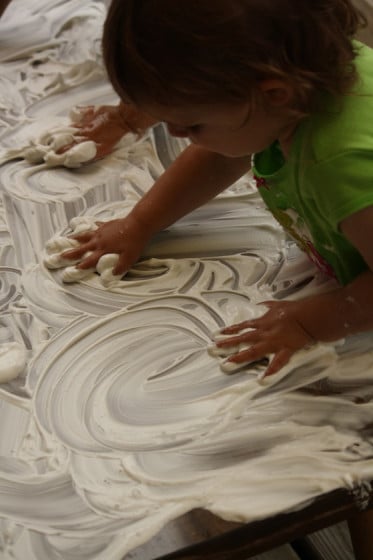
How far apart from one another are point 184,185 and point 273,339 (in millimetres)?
255

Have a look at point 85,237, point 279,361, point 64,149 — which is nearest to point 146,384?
point 279,361

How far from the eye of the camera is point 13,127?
1.15 m

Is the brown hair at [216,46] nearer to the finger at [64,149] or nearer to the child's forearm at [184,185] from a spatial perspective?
the child's forearm at [184,185]

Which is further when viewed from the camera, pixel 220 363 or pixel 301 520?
pixel 220 363

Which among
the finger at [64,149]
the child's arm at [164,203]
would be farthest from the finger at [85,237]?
the finger at [64,149]

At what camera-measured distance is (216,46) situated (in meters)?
0.63

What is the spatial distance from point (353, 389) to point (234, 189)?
0.38m

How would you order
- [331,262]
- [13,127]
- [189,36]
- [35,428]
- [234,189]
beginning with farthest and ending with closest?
1. [13,127]
2. [234,189]
3. [331,262]
4. [35,428]
5. [189,36]

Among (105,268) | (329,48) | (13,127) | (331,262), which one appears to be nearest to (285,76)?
(329,48)

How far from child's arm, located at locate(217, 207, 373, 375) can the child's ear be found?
19 cm

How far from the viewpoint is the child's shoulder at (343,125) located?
2.34ft

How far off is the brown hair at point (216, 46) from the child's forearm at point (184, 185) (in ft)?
0.84

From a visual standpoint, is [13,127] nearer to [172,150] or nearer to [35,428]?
[172,150]

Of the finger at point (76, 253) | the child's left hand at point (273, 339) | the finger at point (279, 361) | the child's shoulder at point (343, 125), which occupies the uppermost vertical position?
the child's shoulder at point (343, 125)
